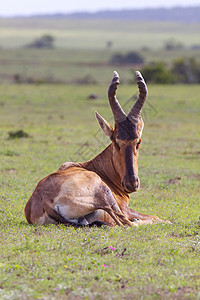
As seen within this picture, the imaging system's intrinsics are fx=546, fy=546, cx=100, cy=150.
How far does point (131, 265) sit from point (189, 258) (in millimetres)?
703

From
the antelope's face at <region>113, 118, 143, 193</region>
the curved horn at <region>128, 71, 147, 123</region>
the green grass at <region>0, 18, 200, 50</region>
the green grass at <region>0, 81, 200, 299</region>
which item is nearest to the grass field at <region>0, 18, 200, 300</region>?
the green grass at <region>0, 81, 200, 299</region>

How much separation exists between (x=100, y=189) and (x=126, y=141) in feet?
2.82

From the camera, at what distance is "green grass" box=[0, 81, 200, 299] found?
201 inches

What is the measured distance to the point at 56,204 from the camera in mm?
6969

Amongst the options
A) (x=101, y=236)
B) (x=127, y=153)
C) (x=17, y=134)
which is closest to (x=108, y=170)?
(x=127, y=153)

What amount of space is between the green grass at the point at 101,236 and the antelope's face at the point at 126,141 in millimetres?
723

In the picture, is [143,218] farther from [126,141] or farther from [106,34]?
[106,34]

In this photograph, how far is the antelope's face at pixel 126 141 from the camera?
7.55 m

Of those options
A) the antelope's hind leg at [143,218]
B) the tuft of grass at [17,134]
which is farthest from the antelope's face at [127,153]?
the tuft of grass at [17,134]

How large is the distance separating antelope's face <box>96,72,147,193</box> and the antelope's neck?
0.71 ft

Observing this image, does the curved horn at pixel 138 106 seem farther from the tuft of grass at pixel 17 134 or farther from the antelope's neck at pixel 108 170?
Answer: the tuft of grass at pixel 17 134

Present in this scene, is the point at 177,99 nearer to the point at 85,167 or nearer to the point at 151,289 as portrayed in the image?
the point at 85,167

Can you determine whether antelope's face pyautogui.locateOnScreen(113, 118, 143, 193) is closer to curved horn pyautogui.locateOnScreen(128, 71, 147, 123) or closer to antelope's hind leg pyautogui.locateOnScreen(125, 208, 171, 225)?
curved horn pyautogui.locateOnScreen(128, 71, 147, 123)

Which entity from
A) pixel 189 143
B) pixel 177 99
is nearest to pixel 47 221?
pixel 189 143
